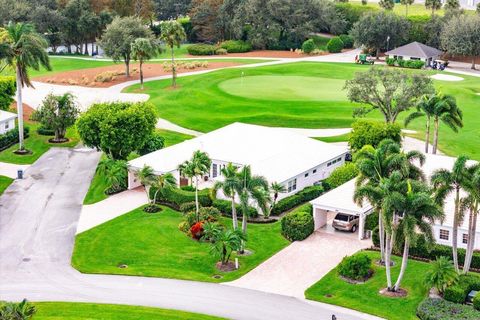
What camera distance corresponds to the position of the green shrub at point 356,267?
47.5 metres

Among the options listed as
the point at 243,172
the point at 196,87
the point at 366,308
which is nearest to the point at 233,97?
the point at 196,87

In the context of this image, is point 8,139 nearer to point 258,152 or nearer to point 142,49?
point 258,152

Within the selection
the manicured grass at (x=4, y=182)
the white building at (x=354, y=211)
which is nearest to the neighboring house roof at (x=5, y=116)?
the manicured grass at (x=4, y=182)

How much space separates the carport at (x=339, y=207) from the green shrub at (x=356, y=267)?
615 cm

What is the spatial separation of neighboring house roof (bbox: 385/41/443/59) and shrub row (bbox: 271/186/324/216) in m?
71.1

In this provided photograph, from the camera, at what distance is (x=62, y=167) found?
72.8 meters

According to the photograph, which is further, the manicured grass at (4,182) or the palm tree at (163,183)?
the manicured grass at (4,182)

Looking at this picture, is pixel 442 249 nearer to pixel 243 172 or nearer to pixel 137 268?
pixel 243 172

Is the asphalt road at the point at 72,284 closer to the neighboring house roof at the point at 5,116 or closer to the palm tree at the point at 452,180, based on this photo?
the palm tree at the point at 452,180

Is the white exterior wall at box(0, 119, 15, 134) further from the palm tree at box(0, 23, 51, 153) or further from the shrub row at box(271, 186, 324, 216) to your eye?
the shrub row at box(271, 186, 324, 216)

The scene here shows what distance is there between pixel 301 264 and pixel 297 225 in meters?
4.45

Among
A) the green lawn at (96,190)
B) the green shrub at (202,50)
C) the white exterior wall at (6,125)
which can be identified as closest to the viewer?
the green lawn at (96,190)

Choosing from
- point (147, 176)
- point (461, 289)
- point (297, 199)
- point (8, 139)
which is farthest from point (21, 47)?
point (461, 289)

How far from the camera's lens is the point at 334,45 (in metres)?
144
